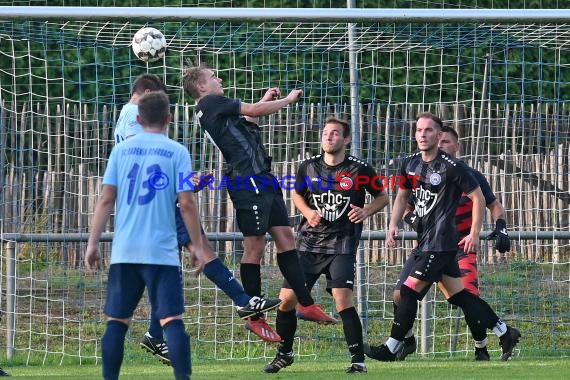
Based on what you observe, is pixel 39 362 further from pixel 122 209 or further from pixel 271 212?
pixel 122 209

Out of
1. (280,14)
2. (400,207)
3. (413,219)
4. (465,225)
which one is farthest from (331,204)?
(280,14)

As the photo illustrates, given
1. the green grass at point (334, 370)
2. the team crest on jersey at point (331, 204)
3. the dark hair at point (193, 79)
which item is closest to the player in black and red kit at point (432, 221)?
the green grass at point (334, 370)

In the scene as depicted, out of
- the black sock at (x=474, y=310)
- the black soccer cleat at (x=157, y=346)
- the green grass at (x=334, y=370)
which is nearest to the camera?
the black soccer cleat at (x=157, y=346)

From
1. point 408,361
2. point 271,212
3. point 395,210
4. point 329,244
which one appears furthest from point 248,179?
point 408,361

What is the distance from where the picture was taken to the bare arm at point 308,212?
30.7ft

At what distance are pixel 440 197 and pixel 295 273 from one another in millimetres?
1482

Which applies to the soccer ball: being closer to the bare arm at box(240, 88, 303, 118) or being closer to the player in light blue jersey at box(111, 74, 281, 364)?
the player in light blue jersey at box(111, 74, 281, 364)

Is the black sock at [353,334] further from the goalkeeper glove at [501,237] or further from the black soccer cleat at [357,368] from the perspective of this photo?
the goalkeeper glove at [501,237]

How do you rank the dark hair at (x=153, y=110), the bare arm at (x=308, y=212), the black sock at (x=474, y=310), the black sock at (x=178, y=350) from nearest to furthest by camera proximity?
1. the black sock at (x=178, y=350)
2. the dark hair at (x=153, y=110)
3. the bare arm at (x=308, y=212)
4. the black sock at (x=474, y=310)

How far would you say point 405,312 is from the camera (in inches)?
382

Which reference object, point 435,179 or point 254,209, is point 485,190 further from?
point 254,209

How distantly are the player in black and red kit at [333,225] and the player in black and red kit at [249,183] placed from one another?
0.33 m

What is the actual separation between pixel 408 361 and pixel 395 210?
1.46m

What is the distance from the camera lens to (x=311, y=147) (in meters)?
11.9
